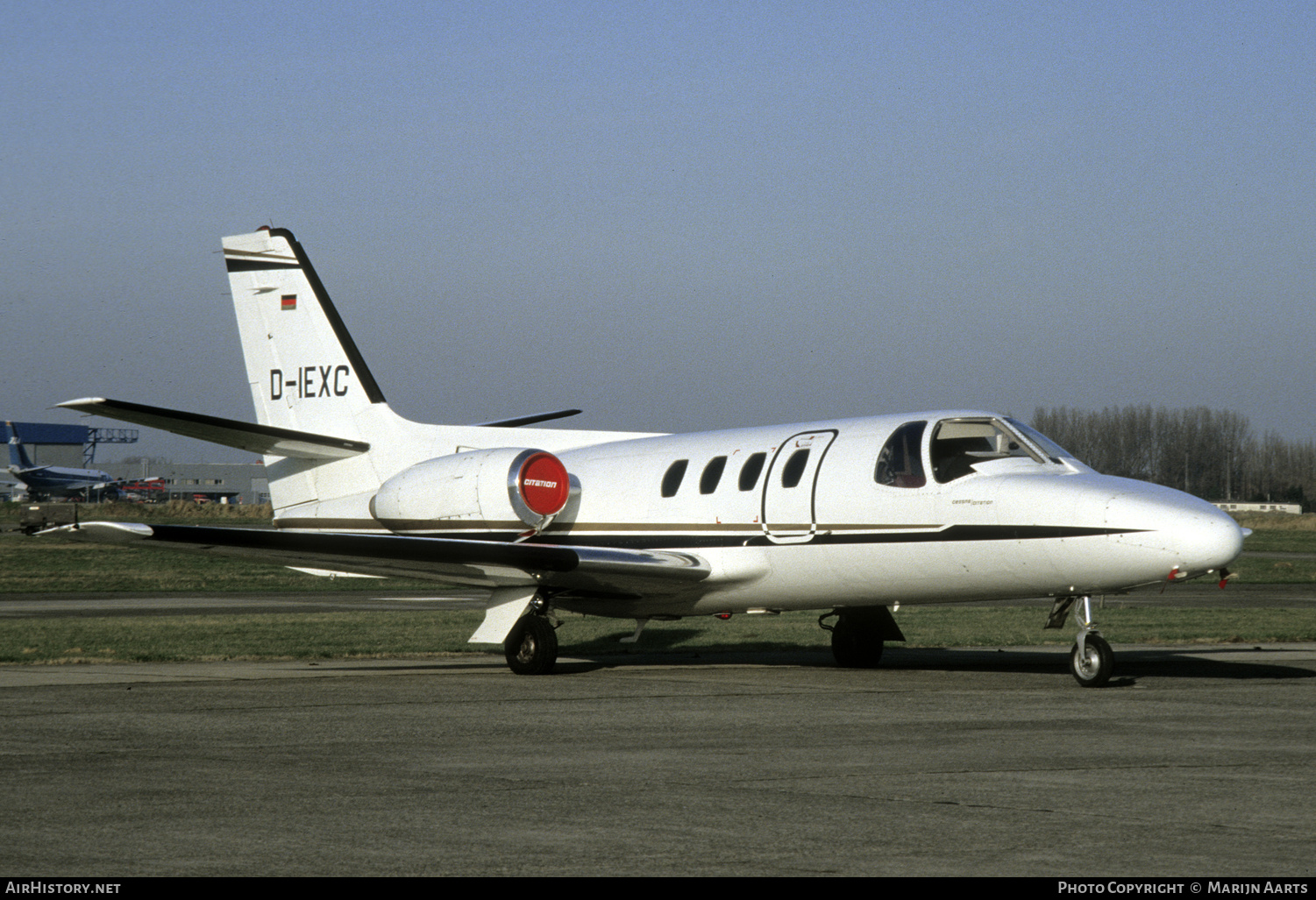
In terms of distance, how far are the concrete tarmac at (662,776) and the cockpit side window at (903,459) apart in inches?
82.5

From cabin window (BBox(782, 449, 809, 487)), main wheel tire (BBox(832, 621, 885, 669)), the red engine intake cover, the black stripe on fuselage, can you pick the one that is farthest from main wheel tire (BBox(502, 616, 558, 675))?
main wheel tire (BBox(832, 621, 885, 669))

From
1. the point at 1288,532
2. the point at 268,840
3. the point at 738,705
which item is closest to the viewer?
the point at 268,840

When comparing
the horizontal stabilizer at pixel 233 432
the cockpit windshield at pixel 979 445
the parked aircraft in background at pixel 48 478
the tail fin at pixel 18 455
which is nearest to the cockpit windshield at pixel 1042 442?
the cockpit windshield at pixel 979 445

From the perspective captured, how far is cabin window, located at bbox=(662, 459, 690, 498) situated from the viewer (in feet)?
55.5

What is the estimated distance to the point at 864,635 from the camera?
1712 centimetres

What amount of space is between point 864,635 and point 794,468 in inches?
102

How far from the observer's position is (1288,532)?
3206 inches

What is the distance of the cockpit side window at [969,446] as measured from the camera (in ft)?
47.5

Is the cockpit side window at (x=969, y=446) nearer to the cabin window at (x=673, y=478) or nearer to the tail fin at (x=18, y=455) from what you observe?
the cabin window at (x=673, y=478)

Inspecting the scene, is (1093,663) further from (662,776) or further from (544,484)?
(544,484)

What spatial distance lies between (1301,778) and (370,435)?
14.2m

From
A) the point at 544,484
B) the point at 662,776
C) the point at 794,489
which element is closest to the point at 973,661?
the point at 794,489
